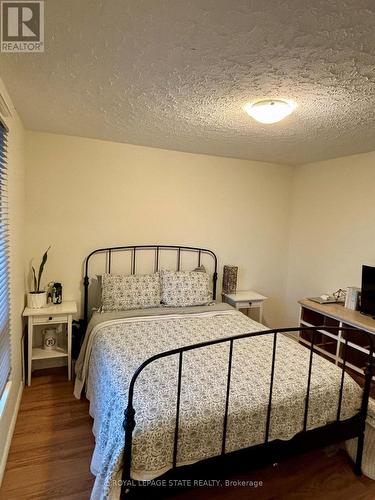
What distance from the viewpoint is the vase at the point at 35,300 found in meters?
2.85

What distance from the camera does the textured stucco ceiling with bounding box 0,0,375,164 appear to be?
1.13 meters

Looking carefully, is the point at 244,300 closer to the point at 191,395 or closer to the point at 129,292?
the point at 129,292

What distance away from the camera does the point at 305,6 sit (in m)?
1.07

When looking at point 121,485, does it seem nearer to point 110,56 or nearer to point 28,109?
point 110,56

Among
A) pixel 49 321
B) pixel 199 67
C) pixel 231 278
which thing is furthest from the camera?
pixel 231 278

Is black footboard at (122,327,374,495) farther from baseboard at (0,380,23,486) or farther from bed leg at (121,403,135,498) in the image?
baseboard at (0,380,23,486)

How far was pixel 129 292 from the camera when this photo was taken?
3.09m

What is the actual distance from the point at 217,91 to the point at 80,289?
238 cm

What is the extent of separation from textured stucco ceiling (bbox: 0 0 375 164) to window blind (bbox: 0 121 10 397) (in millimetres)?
429

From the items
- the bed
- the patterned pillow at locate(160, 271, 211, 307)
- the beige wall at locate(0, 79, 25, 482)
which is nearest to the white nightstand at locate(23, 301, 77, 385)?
the beige wall at locate(0, 79, 25, 482)

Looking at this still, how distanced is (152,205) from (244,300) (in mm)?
1559

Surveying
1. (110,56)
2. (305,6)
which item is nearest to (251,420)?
(305,6)

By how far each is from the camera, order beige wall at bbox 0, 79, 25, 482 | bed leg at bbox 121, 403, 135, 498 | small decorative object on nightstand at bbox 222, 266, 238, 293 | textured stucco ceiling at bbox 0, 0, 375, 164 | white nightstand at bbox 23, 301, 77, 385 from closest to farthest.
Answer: textured stucco ceiling at bbox 0, 0, 375, 164, bed leg at bbox 121, 403, 135, 498, beige wall at bbox 0, 79, 25, 482, white nightstand at bbox 23, 301, 77, 385, small decorative object on nightstand at bbox 222, 266, 238, 293

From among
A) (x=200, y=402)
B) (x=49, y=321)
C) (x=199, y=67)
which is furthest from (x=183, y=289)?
(x=199, y=67)
